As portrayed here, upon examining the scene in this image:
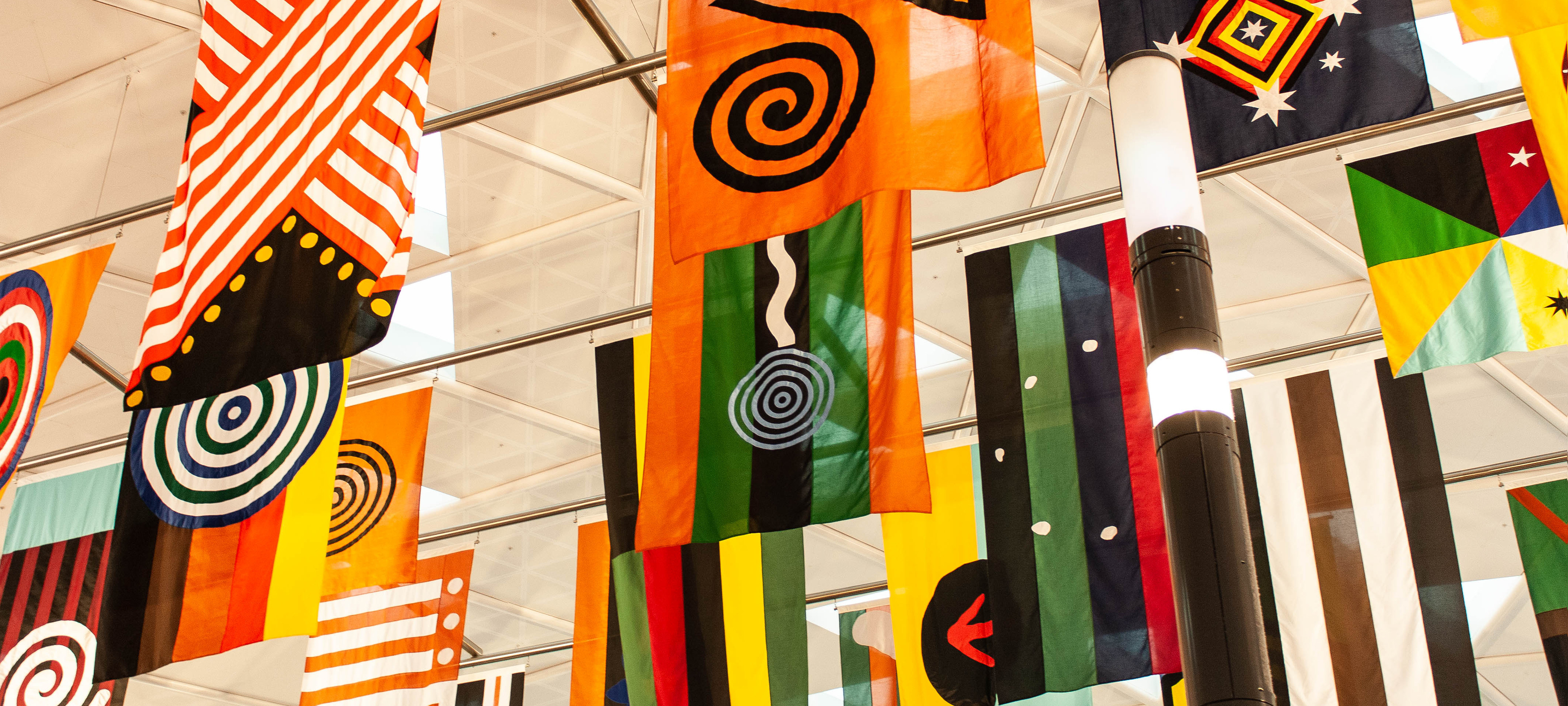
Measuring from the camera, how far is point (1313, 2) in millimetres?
8570

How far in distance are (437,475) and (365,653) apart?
872 cm

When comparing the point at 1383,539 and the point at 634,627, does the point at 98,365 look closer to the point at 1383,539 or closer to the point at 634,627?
the point at 634,627

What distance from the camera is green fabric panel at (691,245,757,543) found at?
789 centimetres

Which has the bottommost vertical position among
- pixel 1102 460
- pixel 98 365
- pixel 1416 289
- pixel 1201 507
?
pixel 1201 507

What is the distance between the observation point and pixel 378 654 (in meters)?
12.4

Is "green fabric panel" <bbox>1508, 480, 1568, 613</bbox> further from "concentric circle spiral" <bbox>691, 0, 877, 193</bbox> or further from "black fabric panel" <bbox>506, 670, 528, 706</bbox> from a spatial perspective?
"black fabric panel" <bbox>506, 670, 528, 706</bbox>

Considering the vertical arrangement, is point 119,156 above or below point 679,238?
above

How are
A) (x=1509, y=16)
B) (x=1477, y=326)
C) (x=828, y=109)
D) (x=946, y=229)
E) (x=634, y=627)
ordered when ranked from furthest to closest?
(x=946, y=229), (x=634, y=627), (x=1477, y=326), (x=828, y=109), (x=1509, y=16)

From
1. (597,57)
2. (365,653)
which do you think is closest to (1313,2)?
(597,57)

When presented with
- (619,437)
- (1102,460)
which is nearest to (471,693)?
(619,437)

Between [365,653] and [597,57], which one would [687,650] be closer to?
[365,653]

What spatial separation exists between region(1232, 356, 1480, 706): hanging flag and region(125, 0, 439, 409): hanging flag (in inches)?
287

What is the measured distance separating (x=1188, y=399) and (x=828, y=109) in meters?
2.98

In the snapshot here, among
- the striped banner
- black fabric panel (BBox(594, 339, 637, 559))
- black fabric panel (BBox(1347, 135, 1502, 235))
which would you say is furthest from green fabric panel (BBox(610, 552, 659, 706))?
black fabric panel (BBox(1347, 135, 1502, 235))
